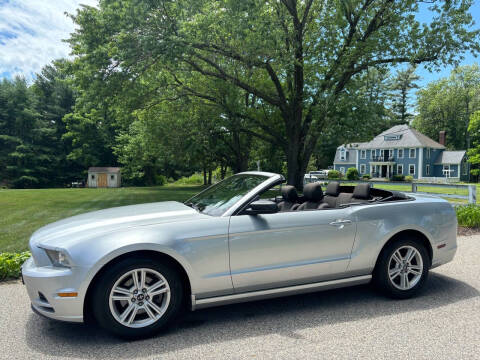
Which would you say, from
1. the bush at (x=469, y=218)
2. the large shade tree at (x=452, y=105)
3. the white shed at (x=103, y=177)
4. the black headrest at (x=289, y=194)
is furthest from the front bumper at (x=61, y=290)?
the large shade tree at (x=452, y=105)

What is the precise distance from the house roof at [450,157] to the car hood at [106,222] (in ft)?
185

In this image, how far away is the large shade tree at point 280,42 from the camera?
13.8m

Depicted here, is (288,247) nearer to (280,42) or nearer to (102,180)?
(280,42)

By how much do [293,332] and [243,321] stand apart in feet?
1.80

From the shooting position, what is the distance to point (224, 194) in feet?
13.8

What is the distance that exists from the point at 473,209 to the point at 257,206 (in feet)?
26.0

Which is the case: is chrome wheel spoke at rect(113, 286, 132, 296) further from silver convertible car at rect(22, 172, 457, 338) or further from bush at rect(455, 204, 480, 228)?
bush at rect(455, 204, 480, 228)

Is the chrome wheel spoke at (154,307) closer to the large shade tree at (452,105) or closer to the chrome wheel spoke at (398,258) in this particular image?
the chrome wheel spoke at (398,258)

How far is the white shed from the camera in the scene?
143ft

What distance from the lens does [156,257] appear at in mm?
3330

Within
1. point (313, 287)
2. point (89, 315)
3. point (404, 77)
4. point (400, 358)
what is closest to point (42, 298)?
point (89, 315)

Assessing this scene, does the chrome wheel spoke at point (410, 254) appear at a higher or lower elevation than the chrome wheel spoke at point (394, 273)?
higher

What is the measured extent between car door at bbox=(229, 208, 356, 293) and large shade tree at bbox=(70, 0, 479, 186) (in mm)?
11323

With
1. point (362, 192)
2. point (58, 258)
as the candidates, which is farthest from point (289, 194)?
point (58, 258)
